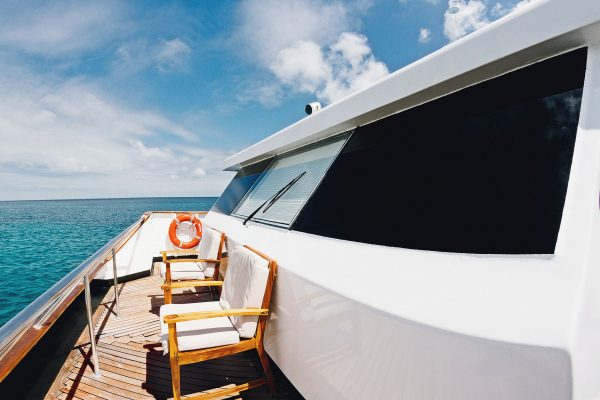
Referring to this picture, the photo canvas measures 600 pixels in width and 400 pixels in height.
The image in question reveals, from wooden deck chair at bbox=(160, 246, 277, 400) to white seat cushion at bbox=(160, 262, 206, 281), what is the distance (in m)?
1.64

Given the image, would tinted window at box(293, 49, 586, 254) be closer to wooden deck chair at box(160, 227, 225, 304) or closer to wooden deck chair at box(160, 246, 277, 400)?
wooden deck chair at box(160, 246, 277, 400)

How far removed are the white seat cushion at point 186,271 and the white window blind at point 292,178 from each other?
3.17 feet

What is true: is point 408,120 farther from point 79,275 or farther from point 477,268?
point 79,275

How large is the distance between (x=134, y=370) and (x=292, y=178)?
7.25 feet

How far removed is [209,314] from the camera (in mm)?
2002

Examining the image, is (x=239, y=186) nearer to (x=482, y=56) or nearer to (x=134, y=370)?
(x=134, y=370)

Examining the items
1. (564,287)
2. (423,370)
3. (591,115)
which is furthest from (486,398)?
(591,115)

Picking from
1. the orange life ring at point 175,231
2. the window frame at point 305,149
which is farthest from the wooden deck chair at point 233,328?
the orange life ring at point 175,231

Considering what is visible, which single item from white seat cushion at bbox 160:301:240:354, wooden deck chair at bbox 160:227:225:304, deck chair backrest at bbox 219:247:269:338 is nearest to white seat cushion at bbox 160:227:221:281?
wooden deck chair at bbox 160:227:225:304

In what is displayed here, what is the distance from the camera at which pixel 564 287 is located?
850mm

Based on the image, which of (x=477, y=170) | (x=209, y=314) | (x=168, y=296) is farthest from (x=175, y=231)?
(x=477, y=170)

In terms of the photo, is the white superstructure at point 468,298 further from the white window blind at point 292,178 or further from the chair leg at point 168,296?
the chair leg at point 168,296

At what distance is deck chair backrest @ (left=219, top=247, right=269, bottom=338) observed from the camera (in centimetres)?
210

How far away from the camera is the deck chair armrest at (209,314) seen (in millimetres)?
1941
